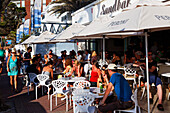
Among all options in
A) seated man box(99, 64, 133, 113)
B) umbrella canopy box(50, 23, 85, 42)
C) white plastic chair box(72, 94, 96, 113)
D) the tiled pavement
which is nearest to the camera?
seated man box(99, 64, 133, 113)

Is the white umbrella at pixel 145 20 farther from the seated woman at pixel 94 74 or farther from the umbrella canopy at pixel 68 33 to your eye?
the umbrella canopy at pixel 68 33

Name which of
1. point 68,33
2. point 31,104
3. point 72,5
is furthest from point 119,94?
point 72,5

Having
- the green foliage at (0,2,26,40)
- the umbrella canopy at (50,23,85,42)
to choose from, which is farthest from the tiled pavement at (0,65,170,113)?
the green foliage at (0,2,26,40)

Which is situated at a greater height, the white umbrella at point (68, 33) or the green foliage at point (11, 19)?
the green foliage at point (11, 19)

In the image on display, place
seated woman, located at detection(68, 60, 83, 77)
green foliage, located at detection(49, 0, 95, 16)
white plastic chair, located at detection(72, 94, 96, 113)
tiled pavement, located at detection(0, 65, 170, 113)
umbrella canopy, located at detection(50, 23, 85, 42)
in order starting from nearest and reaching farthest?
1. white plastic chair, located at detection(72, 94, 96, 113)
2. tiled pavement, located at detection(0, 65, 170, 113)
3. seated woman, located at detection(68, 60, 83, 77)
4. umbrella canopy, located at detection(50, 23, 85, 42)
5. green foliage, located at detection(49, 0, 95, 16)

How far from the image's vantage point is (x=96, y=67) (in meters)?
6.59

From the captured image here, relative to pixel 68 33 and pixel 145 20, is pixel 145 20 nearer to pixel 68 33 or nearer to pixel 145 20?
pixel 145 20

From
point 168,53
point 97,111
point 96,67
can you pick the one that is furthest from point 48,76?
point 168,53

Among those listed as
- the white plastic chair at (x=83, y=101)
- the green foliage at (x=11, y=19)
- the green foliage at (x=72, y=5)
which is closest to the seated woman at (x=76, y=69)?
the white plastic chair at (x=83, y=101)

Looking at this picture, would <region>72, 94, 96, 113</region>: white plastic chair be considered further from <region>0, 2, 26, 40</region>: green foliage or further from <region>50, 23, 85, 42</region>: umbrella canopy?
<region>0, 2, 26, 40</region>: green foliage

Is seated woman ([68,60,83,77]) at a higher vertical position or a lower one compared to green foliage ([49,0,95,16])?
lower

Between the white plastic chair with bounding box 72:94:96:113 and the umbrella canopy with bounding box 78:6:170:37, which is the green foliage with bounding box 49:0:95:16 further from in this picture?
the white plastic chair with bounding box 72:94:96:113

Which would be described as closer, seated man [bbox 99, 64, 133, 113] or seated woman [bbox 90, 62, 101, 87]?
seated man [bbox 99, 64, 133, 113]

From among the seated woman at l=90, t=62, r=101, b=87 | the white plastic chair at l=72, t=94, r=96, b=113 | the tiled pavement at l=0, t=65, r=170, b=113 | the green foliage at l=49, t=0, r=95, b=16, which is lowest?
the tiled pavement at l=0, t=65, r=170, b=113
